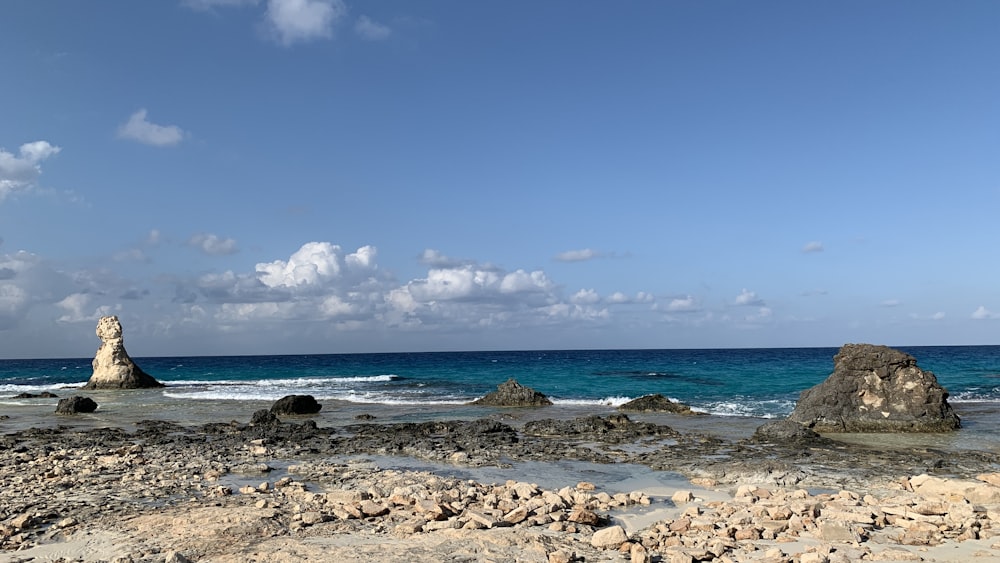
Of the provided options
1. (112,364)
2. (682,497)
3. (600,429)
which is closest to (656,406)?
(600,429)

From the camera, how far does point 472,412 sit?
2686cm

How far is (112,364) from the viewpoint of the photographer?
4759 centimetres

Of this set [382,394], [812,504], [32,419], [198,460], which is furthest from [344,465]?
[382,394]

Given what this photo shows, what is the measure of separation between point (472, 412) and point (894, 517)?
19.4 meters

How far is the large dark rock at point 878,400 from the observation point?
19.2 meters

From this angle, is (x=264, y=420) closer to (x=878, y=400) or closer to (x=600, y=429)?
(x=600, y=429)

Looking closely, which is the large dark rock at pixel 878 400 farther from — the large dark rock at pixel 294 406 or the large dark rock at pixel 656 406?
the large dark rock at pixel 294 406

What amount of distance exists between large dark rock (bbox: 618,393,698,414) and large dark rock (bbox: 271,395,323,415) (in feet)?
40.3

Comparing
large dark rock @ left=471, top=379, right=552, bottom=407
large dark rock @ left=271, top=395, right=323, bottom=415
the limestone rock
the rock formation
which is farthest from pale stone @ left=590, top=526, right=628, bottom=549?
the rock formation

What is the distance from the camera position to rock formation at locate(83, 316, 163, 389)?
47.1 m

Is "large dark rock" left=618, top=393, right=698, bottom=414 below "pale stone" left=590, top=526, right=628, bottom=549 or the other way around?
below

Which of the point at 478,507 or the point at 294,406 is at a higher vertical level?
the point at 478,507

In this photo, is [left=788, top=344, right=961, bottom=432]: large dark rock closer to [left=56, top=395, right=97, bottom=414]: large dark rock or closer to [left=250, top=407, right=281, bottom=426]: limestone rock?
[left=250, top=407, right=281, bottom=426]: limestone rock

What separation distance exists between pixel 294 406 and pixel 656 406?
13.9 m
